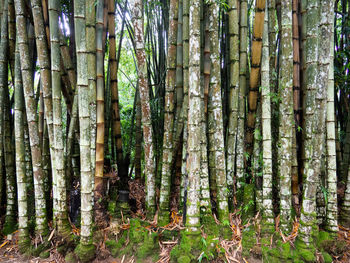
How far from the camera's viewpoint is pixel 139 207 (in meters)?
2.53

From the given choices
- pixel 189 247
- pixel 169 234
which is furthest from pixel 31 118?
pixel 189 247

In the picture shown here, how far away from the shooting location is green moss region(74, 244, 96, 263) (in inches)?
77.3

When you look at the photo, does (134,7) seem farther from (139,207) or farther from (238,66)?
(139,207)

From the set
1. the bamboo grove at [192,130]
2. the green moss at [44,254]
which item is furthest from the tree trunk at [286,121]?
the green moss at [44,254]

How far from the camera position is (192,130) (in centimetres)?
180

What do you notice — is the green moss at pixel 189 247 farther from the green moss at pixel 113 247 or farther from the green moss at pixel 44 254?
the green moss at pixel 44 254

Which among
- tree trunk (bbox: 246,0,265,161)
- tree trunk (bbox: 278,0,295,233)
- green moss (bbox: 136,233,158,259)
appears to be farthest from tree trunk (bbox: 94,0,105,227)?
tree trunk (bbox: 278,0,295,233)

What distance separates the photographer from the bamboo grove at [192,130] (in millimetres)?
1881

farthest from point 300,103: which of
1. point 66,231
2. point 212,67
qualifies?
point 66,231

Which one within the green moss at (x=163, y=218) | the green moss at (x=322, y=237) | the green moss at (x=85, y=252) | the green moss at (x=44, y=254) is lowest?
the green moss at (x=44, y=254)

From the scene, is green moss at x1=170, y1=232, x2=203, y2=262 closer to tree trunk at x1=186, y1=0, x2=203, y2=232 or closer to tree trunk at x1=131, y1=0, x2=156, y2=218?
tree trunk at x1=186, y1=0, x2=203, y2=232

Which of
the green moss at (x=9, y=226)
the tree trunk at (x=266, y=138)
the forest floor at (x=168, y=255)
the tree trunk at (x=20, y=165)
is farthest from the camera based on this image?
the green moss at (x=9, y=226)

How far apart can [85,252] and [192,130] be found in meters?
1.29

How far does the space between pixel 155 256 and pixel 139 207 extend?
1.98ft
